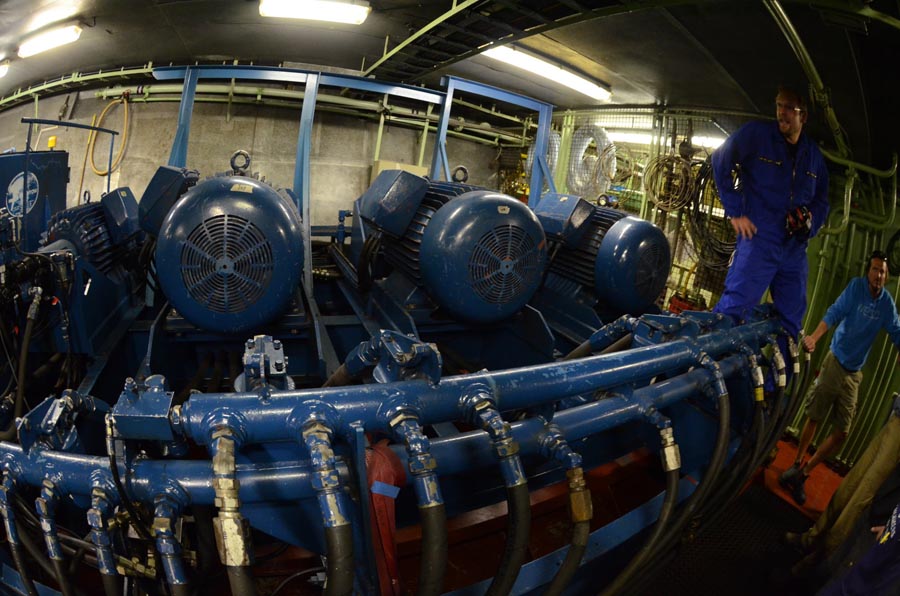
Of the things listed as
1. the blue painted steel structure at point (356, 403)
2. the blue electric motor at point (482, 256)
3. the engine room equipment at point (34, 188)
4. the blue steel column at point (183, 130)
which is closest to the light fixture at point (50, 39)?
the blue steel column at point (183, 130)

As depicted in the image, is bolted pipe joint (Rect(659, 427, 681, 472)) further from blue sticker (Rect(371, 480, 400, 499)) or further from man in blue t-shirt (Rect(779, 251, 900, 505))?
man in blue t-shirt (Rect(779, 251, 900, 505))

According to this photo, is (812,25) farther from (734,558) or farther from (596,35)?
(734,558)

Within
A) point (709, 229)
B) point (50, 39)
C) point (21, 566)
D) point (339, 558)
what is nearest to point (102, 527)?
point (21, 566)

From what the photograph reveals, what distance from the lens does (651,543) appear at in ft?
4.26

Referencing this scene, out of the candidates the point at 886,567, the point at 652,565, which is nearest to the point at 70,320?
the point at 652,565

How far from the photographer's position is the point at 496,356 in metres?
3.26

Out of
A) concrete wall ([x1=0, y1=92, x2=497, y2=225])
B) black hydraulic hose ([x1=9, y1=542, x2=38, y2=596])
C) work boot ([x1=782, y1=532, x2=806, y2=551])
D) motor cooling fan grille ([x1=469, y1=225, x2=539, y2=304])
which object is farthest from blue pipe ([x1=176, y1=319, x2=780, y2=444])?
concrete wall ([x1=0, y1=92, x2=497, y2=225])

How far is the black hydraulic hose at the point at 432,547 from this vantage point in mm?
895

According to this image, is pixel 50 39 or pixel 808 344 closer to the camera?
pixel 808 344

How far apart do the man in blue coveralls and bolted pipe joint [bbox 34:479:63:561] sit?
9.57ft

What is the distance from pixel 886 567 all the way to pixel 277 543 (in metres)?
1.69

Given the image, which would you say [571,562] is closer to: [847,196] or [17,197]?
[17,197]

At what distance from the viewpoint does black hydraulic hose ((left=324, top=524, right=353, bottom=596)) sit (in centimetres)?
83

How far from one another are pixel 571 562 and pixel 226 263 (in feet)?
6.77
